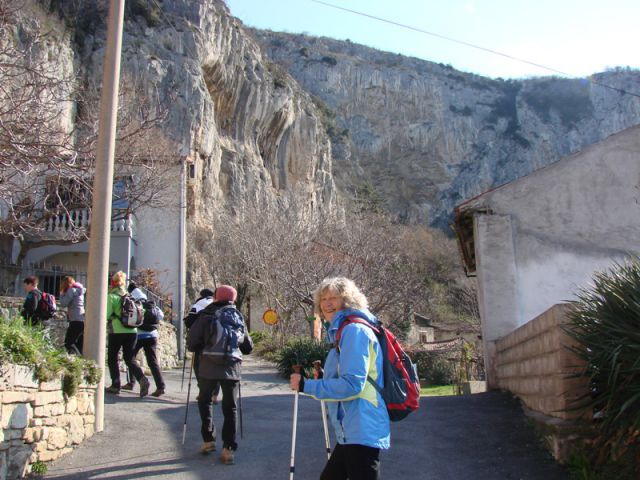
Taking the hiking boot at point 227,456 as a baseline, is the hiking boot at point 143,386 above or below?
above

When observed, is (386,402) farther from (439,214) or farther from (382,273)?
(439,214)

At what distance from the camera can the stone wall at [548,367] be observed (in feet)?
19.1

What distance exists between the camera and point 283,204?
29141mm

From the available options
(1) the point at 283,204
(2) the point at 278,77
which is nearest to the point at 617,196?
(1) the point at 283,204

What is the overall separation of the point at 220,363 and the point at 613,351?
11.5ft

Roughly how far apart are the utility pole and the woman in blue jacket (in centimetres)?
402

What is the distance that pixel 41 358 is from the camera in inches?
240

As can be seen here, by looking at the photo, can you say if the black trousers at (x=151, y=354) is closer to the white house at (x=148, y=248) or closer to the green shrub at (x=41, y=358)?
the green shrub at (x=41, y=358)

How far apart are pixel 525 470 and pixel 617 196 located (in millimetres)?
6651

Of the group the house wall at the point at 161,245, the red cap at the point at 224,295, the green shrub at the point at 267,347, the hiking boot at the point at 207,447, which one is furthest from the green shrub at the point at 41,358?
the house wall at the point at 161,245

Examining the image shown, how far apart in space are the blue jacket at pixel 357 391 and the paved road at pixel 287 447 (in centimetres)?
249

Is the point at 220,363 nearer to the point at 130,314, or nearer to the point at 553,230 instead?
the point at 130,314

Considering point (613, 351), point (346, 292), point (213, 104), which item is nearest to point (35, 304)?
point (346, 292)

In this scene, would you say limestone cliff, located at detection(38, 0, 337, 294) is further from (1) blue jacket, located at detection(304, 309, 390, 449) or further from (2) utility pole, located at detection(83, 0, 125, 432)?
(1) blue jacket, located at detection(304, 309, 390, 449)
